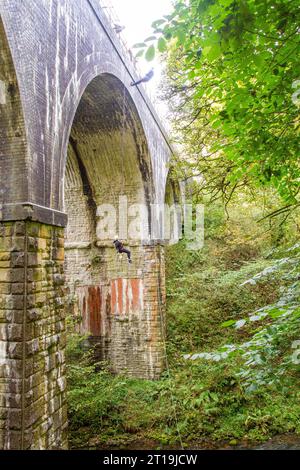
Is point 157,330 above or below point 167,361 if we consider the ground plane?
above

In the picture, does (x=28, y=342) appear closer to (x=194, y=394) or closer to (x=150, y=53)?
(x=150, y=53)

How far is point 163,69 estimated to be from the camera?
7645 millimetres

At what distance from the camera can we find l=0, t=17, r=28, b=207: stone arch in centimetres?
372

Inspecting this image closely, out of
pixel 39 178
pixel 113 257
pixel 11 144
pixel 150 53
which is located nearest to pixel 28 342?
pixel 39 178

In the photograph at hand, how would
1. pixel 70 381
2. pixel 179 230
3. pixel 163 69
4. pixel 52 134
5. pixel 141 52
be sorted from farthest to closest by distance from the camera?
pixel 179 230 < pixel 163 69 < pixel 70 381 < pixel 52 134 < pixel 141 52

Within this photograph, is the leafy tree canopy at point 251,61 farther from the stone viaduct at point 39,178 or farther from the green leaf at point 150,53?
the stone viaduct at point 39,178

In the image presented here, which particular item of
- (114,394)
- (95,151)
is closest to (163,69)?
(95,151)

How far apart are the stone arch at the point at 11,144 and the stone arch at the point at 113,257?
517 centimetres

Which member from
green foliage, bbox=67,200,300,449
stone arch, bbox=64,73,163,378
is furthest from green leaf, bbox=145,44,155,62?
stone arch, bbox=64,73,163,378

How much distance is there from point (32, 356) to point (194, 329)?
7.13 metres

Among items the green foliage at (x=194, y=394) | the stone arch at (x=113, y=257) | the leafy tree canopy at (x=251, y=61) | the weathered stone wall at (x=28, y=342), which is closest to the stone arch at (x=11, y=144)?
the weathered stone wall at (x=28, y=342)

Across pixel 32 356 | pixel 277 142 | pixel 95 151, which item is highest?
pixel 95 151

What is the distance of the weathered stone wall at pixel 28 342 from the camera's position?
351 centimetres

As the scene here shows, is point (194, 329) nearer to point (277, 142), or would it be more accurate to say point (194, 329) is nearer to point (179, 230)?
point (179, 230)
